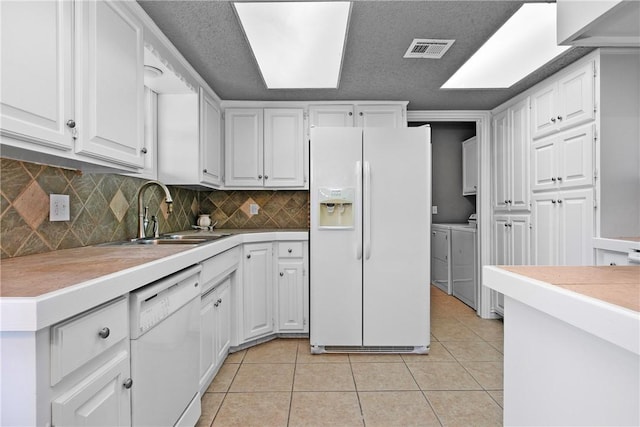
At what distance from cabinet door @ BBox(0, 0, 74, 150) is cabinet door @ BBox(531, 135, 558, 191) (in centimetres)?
315

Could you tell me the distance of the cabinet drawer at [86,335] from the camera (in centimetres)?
83

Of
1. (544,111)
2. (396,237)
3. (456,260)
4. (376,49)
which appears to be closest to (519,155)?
(544,111)

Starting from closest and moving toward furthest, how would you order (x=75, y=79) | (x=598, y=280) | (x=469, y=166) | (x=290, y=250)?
(x=598, y=280)
(x=75, y=79)
(x=290, y=250)
(x=469, y=166)

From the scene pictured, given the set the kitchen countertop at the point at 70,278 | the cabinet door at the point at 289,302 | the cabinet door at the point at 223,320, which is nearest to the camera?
the kitchen countertop at the point at 70,278

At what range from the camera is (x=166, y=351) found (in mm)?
1410

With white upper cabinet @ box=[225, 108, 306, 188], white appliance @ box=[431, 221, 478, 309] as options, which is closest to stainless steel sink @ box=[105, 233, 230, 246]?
white upper cabinet @ box=[225, 108, 306, 188]

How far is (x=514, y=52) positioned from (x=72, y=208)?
2.91m

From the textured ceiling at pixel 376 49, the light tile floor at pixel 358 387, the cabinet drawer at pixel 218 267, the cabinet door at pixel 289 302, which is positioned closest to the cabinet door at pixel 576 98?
the textured ceiling at pixel 376 49

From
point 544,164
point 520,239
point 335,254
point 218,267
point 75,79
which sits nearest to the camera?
point 75,79

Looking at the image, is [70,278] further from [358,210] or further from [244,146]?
[244,146]

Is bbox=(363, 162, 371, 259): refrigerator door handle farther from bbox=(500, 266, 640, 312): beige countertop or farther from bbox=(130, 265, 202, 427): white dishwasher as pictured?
bbox=(500, 266, 640, 312): beige countertop

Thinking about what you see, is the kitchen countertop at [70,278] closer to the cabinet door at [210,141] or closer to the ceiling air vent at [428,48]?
the cabinet door at [210,141]

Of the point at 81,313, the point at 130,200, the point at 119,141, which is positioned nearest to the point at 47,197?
the point at 119,141

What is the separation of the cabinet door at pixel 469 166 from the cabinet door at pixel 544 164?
144cm
